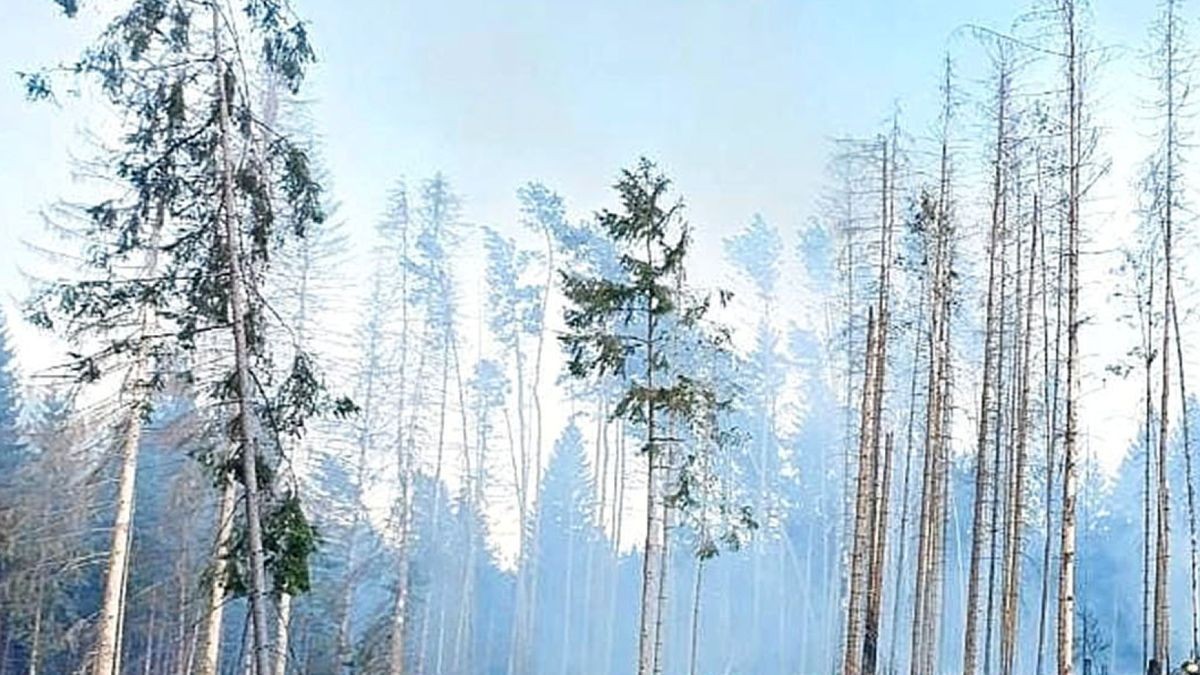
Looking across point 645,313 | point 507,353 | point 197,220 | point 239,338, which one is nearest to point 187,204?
point 197,220

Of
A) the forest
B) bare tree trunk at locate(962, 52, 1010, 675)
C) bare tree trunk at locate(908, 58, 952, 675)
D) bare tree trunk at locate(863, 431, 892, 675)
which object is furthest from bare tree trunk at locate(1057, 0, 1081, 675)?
bare tree trunk at locate(908, 58, 952, 675)

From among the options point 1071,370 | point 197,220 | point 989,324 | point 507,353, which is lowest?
point 1071,370

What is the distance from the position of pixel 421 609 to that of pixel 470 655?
4.58 metres

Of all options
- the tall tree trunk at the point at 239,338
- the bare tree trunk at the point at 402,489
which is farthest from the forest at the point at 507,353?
the bare tree trunk at the point at 402,489

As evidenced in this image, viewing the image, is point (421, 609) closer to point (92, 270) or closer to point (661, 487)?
point (661, 487)

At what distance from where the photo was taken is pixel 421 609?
112ft

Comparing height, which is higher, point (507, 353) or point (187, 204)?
point (507, 353)

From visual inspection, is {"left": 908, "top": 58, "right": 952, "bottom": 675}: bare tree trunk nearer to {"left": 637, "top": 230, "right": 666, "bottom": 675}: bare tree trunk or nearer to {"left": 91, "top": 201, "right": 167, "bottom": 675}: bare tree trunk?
{"left": 637, "top": 230, "right": 666, "bottom": 675}: bare tree trunk

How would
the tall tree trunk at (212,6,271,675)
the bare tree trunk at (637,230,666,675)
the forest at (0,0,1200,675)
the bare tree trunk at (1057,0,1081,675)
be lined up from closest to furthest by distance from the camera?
the tall tree trunk at (212,6,271,675) → the forest at (0,0,1200,675) → the bare tree trunk at (1057,0,1081,675) → the bare tree trunk at (637,230,666,675)

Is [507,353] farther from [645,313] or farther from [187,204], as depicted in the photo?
[187,204]

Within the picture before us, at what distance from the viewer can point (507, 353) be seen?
35531 mm

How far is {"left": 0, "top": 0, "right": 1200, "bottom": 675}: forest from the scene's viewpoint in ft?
30.6

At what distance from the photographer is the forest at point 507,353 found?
30.6 feet

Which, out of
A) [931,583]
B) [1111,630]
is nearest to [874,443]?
[931,583]
